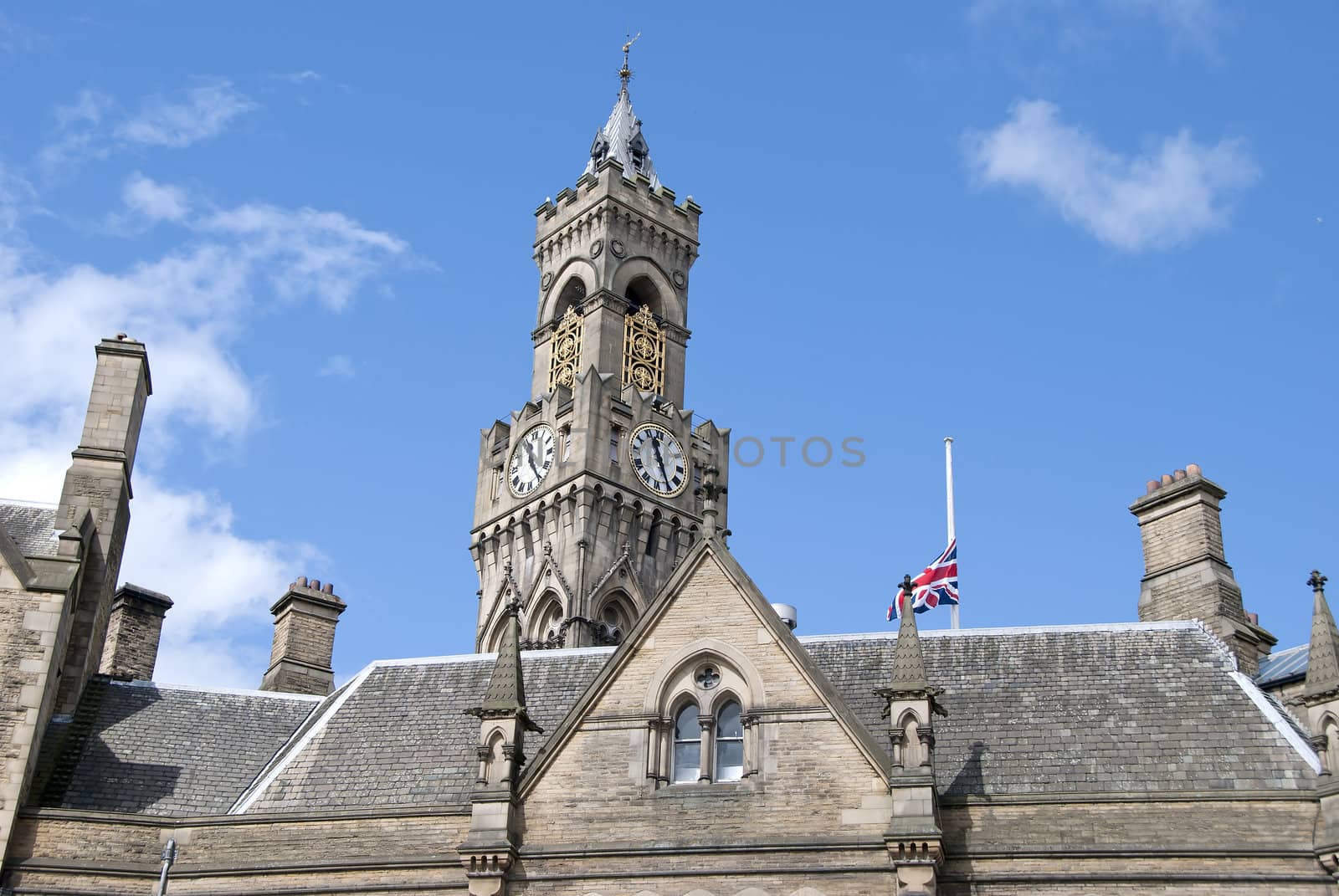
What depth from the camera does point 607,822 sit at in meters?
28.2

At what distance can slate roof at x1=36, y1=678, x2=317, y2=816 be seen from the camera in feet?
102

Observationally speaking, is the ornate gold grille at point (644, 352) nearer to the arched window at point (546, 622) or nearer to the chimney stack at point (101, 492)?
the arched window at point (546, 622)

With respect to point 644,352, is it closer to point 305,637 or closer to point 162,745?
point 305,637

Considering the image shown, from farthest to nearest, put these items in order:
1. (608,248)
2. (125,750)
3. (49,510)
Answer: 1. (608,248)
2. (49,510)
3. (125,750)

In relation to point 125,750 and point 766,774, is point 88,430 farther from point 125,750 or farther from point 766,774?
point 766,774

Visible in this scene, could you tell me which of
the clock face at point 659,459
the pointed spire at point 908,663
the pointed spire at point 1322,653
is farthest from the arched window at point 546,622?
the pointed spire at point 1322,653

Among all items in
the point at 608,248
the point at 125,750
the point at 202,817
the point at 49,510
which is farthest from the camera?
the point at 608,248

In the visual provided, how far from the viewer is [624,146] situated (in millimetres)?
72750

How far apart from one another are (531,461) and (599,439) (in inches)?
131

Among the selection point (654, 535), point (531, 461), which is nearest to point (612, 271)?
point (531, 461)

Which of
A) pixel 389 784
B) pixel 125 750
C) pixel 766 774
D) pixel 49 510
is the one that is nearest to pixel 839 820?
pixel 766 774

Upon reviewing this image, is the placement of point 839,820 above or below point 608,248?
below

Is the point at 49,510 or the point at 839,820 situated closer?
the point at 839,820

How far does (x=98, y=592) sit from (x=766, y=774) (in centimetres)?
1383
